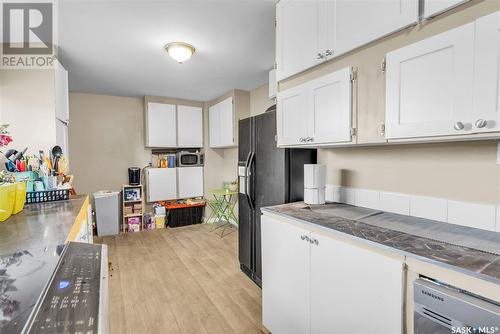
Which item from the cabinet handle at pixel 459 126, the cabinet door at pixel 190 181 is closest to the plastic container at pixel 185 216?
the cabinet door at pixel 190 181

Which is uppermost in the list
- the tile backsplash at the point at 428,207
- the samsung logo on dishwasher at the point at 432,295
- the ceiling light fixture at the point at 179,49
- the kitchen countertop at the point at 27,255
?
the ceiling light fixture at the point at 179,49

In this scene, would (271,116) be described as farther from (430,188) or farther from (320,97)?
(430,188)

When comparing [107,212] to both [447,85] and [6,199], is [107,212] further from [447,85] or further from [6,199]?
[447,85]

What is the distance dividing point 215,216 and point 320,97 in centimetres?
376

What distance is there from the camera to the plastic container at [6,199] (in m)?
1.40

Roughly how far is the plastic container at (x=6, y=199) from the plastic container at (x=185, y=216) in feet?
10.3

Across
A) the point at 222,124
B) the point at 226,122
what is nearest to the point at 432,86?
the point at 226,122

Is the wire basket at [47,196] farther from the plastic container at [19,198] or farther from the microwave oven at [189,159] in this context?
the microwave oven at [189,159]

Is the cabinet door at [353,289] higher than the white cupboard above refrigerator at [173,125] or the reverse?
the reverse

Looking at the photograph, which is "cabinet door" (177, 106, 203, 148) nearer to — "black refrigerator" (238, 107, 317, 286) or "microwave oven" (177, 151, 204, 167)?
"microwave oven" (177, 151, 204, 167)

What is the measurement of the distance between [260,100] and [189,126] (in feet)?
5.27

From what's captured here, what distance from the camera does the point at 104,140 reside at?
449 centimetres

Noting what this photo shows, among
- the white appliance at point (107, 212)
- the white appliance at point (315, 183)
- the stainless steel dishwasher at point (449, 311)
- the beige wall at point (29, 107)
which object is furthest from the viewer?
the white appliance at point (107, 212)

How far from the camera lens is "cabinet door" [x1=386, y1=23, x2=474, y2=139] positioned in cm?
102
